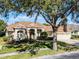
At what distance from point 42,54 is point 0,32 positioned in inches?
1325

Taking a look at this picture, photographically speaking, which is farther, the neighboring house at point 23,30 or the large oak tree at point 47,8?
the neighboring house at point 23,30

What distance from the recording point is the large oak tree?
1057 inches

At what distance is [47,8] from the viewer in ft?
88.5

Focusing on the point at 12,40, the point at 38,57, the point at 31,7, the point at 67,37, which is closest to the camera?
the point at 38,57

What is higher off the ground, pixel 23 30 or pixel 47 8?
pixel 47 8

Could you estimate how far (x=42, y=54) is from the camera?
93.2 feet

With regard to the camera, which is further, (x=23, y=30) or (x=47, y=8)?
(x=23, y=30)

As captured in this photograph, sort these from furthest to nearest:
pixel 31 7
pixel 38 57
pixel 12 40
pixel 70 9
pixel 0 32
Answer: pixel 0 32
pixel 12 40
pixel 70 9
pixel 31 7
pixel 38 57

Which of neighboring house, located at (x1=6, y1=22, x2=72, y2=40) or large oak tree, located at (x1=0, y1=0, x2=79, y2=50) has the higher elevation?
large oak tree, located at (x1=0, y1=0, x2=79, y2=50)

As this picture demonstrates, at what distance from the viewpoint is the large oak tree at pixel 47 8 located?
88.1ft

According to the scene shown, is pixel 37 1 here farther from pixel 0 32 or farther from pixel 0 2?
pixel 0 32

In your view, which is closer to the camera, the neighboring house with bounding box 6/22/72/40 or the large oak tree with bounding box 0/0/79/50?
the large oak tree with bounding box 0/0/79/50

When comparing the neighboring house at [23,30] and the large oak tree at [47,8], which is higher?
the large oak tree at [47,8]

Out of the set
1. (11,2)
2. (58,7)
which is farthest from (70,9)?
(11,2)
